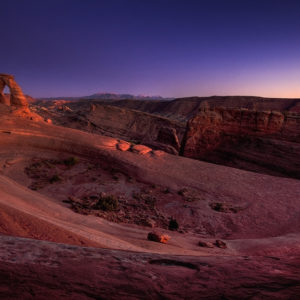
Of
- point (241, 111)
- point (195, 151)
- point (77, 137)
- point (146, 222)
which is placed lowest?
point (146, 222)

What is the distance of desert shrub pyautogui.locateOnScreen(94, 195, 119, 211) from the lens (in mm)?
6129

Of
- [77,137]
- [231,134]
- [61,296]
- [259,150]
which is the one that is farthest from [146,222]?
[231,134]

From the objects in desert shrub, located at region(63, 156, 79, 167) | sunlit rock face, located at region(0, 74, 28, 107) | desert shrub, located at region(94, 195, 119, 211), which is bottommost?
desert shrub, located at region(94, 195, 119, 211)

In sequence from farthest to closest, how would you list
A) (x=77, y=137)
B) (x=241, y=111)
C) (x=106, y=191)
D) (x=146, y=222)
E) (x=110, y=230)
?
1. (x=241, y=111)
2. (x=77, y=137)
3. (x=106, y=191)
4. (x=146, y=222)
5. (x=110, y=230)

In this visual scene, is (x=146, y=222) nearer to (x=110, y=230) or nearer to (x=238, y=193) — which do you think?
(x=110, y=230)

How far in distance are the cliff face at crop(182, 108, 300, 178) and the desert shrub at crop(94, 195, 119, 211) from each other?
31.4 feet

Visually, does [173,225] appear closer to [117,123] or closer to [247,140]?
[247,140]

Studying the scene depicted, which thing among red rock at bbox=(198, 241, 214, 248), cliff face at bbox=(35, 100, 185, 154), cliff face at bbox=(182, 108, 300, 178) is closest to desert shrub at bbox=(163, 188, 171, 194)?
red rock at bbox=(198, 241, 214, 248)

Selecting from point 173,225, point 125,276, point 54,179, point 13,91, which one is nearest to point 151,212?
point 173,225

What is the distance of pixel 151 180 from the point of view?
8.27 m

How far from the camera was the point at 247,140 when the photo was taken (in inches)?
550

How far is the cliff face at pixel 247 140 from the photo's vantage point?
1198 cm

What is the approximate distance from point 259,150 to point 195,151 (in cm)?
439

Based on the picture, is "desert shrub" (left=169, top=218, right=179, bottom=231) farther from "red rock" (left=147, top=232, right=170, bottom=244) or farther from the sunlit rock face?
the sunlit rock face
